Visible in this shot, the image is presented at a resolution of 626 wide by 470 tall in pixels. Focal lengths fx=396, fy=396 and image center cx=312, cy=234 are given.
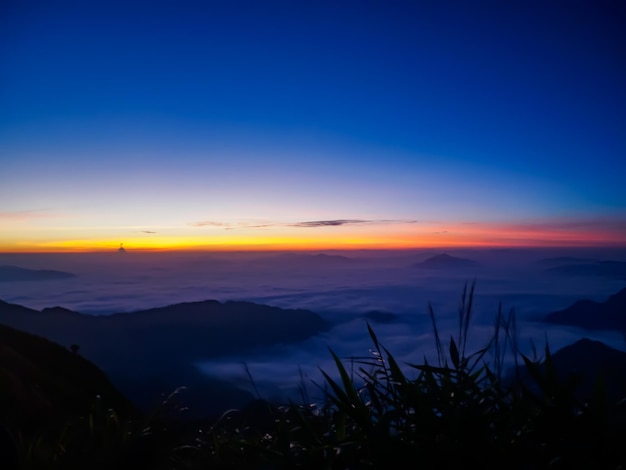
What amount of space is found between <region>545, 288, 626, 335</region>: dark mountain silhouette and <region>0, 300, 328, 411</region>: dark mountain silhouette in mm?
53088

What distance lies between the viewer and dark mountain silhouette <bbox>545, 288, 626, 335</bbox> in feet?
249

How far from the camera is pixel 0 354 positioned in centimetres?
830

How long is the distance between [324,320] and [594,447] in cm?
10497

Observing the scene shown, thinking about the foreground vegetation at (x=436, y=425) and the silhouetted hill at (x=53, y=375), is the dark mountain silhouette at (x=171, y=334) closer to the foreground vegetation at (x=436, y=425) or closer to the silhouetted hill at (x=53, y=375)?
the silhouetted hill at (x=53, y=375)

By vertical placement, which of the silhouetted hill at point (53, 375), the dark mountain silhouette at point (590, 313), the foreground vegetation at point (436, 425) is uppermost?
the foreground vegetation at point (436, 425)

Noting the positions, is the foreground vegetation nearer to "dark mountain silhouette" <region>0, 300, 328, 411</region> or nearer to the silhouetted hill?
the silhouetted hill

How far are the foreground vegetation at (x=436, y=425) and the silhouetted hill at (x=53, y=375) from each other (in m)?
4.36

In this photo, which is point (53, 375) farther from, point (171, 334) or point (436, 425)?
point (171, 334)

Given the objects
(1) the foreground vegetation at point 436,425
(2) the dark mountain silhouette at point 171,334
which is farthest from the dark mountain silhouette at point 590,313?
(1) the foreground vegetation at point 436,425

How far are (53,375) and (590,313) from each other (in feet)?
333

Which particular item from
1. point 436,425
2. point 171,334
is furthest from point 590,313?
point 436,425

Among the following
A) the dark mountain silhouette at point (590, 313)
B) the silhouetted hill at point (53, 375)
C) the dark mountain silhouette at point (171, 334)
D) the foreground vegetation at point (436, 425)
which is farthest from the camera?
the dark mountain silhouette at point (590, 313)

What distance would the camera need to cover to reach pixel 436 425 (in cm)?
185

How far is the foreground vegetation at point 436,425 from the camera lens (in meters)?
1.72
